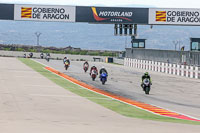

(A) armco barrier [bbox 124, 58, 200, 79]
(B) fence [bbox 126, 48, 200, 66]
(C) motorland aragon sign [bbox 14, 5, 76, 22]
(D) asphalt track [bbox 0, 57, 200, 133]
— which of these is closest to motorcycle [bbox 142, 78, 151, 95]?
(D) asphalt track [bbox 0, 57, 200, 133]

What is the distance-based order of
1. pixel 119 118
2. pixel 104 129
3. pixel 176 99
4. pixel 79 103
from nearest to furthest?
1. pixel 104 129
2. pixel 119 118
3. pixel 79 103
4. pixel 176 99

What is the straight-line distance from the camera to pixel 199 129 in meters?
12.1

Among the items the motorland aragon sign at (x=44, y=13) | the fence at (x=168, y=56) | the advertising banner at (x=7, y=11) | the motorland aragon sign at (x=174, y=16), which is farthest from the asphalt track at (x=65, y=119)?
the motorland aragon sign at (x=174, y=16)

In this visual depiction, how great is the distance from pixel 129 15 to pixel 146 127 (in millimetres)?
37338

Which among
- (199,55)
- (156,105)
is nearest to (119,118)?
(156,105)

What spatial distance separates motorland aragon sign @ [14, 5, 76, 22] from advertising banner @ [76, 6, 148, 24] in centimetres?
88

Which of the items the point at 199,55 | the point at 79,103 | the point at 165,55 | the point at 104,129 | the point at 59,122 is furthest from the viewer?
the point at 165,55

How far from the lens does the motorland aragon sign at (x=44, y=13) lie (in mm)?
47281

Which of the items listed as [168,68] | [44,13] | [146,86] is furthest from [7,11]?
[146,86]

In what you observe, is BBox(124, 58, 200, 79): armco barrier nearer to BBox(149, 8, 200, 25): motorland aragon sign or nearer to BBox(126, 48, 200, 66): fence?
BBox(126, 48, 200, 66): fence

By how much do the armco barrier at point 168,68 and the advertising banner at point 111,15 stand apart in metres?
5.04

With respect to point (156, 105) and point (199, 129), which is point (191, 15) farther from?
point (199, 129)

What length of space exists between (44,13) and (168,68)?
13.1 meters

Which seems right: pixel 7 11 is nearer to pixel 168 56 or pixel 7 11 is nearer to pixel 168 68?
pixel 168 68
